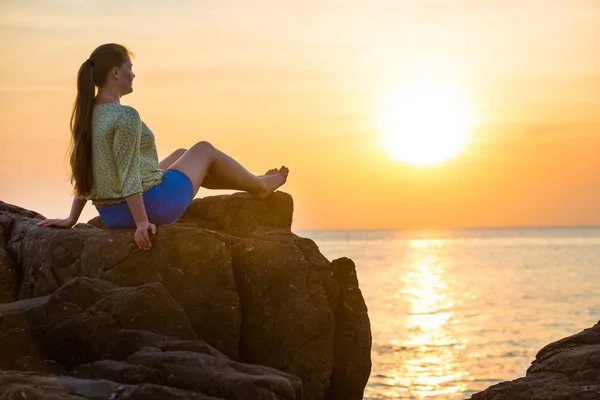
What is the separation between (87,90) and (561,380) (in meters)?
5.23

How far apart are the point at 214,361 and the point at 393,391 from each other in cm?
1194

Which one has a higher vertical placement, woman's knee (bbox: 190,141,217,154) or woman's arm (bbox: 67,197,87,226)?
woman's knee (bbox: 190,141,217,154)

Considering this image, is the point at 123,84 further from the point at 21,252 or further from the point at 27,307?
the point at 27,307

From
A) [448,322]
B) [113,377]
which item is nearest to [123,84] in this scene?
[113,377]

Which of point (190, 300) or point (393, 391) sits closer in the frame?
point (190, 300)

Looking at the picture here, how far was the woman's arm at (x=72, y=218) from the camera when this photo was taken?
8.88 metres

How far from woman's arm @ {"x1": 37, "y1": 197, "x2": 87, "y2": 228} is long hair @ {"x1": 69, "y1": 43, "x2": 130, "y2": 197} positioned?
0.58 m

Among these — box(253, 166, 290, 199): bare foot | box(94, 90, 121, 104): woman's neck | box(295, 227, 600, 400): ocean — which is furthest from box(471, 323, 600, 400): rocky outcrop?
box(295, 227, 600, 400): ocean

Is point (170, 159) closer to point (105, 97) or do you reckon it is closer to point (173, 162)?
point (173, 162)

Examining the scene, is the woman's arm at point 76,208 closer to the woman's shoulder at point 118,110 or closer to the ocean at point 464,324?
the woman's shoulder at point 118,110

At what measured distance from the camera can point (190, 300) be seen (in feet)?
25.9

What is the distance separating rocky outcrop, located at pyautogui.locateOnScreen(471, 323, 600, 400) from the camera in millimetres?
7254

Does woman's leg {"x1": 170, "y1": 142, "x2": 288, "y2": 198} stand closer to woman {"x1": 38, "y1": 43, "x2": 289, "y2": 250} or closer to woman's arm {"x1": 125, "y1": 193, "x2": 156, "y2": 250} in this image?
woman {"x1": 38, "y1": 43, "x2": 289, "y2": 250}

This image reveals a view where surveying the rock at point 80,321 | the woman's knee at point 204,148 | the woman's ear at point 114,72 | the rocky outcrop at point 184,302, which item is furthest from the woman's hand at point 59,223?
the rock at point 80,321
